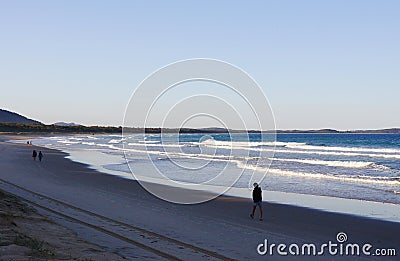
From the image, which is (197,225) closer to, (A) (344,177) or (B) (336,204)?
(B) (336,204)

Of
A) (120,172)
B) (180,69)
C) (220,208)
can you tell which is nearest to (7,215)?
(180,69)

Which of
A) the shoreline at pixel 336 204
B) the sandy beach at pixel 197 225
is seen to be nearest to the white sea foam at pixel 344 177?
the shoreline at pixel 336 204

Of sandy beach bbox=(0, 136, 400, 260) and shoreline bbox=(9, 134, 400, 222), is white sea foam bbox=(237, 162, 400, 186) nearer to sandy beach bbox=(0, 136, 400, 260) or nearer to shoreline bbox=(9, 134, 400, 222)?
shoreline bbox=(9, 134, 400, 222)

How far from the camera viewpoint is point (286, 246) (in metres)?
12.9

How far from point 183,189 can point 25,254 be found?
17573mm

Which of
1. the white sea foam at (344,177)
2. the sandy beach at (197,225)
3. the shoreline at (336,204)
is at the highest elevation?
the white sea foam at (344,177)

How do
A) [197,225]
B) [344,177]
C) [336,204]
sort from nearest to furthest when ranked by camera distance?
1. [197,225]
2. [336,204]
3. [344,177]

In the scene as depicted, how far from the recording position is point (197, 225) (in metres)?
15.6

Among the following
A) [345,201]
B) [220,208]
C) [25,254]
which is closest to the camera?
[25,254]

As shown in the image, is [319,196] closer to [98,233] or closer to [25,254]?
[98,233]

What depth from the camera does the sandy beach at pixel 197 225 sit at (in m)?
12.0

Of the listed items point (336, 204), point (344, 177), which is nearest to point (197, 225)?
point (336, 204)

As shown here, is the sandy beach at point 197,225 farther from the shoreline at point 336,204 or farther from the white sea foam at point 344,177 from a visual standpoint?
the white sea foam at point 344,177

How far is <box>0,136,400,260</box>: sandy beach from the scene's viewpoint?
12.0 meters
